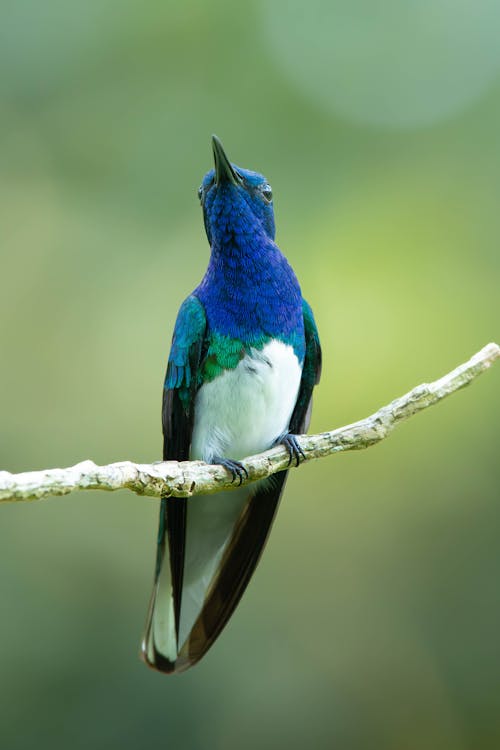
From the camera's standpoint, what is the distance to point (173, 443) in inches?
186

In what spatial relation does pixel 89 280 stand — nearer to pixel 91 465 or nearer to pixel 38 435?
pixel 38 435

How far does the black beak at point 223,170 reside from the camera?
4.69 m

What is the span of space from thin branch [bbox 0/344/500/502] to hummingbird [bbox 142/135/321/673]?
5.0 inches

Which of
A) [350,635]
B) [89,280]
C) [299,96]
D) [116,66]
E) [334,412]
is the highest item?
[116,66]

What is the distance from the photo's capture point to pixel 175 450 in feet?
15.5

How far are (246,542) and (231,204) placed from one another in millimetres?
1835

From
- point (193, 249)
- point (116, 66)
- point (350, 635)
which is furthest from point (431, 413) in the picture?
point (116, 66)

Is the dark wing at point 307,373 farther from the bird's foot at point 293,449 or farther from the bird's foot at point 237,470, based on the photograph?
the bird's foot at point 237,470

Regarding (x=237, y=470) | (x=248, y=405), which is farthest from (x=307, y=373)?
(x=237, y=470)

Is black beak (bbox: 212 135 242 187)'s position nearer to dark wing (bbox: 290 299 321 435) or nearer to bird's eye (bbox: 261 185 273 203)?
bird's eye (bbox: 261 185 273 203)

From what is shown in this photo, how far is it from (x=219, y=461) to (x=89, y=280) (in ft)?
14.4

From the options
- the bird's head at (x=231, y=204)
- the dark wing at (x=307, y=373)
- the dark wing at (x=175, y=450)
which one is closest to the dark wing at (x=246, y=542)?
the dark wing at (x=307, y=373)

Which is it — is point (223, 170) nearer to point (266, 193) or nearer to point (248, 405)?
point (266, 193)

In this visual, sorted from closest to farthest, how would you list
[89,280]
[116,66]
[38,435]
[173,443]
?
[173,443]
[38,435]
[89,280]
[116,66]
